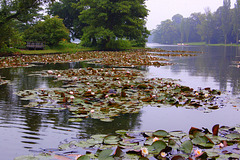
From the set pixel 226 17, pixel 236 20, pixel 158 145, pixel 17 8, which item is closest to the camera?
pixel 158 145

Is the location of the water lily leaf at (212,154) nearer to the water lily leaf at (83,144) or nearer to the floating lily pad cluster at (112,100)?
the water lily leaf at (83,144)

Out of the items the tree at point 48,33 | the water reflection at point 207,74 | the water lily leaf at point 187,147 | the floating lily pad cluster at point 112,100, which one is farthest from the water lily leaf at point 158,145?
the tree at point 48,33

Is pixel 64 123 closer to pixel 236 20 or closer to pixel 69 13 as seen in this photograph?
pixel 69 13

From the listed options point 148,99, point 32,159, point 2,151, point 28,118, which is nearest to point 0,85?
point 28,118

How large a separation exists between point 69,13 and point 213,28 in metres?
81.3

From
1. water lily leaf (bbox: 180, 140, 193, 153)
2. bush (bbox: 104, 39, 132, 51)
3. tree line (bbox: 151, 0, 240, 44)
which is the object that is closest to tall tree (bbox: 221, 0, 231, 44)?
tree line (bbox: 151, 0, 240, 44)

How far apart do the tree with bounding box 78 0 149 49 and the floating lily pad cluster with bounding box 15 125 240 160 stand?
28.6 meters

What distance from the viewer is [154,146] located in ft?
10.9

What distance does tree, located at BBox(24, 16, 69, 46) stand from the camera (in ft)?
84.9

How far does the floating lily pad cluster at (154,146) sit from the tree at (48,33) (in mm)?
23521

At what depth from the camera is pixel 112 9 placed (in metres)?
32.6

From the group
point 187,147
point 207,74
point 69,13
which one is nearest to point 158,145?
point 187,147

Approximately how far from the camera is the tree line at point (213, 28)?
93875mm

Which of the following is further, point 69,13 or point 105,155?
point 69,13
